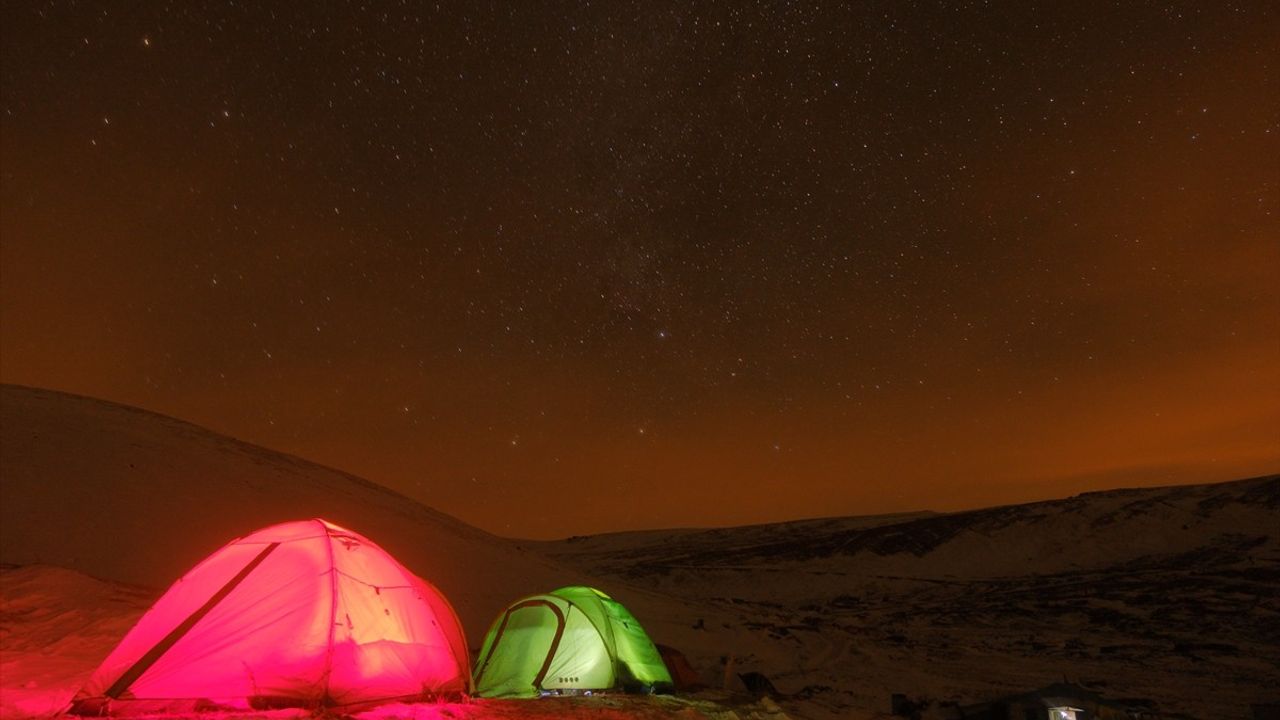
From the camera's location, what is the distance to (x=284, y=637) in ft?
24.8

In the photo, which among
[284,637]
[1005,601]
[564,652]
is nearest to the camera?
[284,637]

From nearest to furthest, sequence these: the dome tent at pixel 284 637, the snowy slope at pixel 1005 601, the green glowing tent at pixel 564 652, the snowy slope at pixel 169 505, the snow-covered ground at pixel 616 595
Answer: the dome tent at pixel 284 637 < the snow-covered ground at pixel 616 595 < the green glowing tent at pixel 564 652 < the snowy slope at pixel 169 505 < the snowy slope at pixel 1005 601

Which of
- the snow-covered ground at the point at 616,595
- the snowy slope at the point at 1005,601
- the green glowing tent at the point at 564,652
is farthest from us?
the snowy slope at the point at 1005,601

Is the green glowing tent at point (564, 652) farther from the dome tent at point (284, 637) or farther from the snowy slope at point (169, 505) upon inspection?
the snowy slope at point (169, 505)

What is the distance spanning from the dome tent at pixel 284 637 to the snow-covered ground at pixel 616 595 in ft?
1.80

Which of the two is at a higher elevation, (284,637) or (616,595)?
(284,637)

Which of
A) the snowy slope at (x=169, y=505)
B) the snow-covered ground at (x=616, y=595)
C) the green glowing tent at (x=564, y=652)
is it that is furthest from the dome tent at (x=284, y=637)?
the snowy slope at (x=169, y=505)

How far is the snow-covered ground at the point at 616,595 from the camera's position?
11164 millimetres

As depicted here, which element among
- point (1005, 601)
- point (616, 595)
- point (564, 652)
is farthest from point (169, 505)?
point (1005, 601)

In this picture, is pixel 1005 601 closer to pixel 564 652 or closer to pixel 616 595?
pixel 616 595

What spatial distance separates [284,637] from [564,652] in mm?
5161

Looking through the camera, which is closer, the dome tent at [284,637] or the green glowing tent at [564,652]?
the dome tent at [284,637]

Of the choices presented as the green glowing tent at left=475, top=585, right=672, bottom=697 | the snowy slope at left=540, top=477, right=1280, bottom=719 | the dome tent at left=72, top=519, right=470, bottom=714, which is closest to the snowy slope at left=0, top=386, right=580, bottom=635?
the green glowing tent at left=475, top=585, right=672, bottom=697

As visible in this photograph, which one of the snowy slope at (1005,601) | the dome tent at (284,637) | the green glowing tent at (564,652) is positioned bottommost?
the snowy slope at (1005,601)
